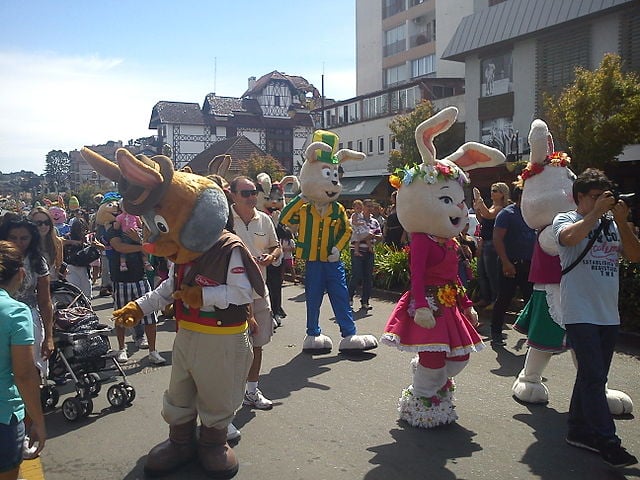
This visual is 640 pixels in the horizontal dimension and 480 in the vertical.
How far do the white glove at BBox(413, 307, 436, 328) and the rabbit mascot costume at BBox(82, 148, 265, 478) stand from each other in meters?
1.31

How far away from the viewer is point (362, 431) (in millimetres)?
4793

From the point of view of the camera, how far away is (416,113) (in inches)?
1072

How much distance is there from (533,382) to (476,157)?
2056 millimetres

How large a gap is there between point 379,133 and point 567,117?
63.0ft

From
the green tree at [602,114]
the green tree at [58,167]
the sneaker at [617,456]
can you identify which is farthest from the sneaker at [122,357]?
the green tree at [58,167]

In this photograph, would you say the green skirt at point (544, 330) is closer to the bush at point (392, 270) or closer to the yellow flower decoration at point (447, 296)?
the yellow flower decoration at point (447, 296)

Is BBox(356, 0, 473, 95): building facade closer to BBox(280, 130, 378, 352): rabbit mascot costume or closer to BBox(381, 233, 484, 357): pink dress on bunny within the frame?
BBox(280, 130, 378, 352): rabbit mascot costume

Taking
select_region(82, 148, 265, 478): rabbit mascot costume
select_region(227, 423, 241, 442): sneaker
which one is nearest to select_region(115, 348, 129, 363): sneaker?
select_region(227, 423, 241, 442): sneaker

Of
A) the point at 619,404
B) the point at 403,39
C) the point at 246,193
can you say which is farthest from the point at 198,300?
the point at 403,39

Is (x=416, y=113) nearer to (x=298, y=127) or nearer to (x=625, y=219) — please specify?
(x=625, y=219)

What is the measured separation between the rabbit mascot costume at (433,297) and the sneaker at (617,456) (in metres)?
1.16

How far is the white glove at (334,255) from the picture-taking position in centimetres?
732

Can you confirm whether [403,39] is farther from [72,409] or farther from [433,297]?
[72,409]

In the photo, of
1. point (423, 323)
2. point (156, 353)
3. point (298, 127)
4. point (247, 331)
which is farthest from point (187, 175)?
point (298, 127)
